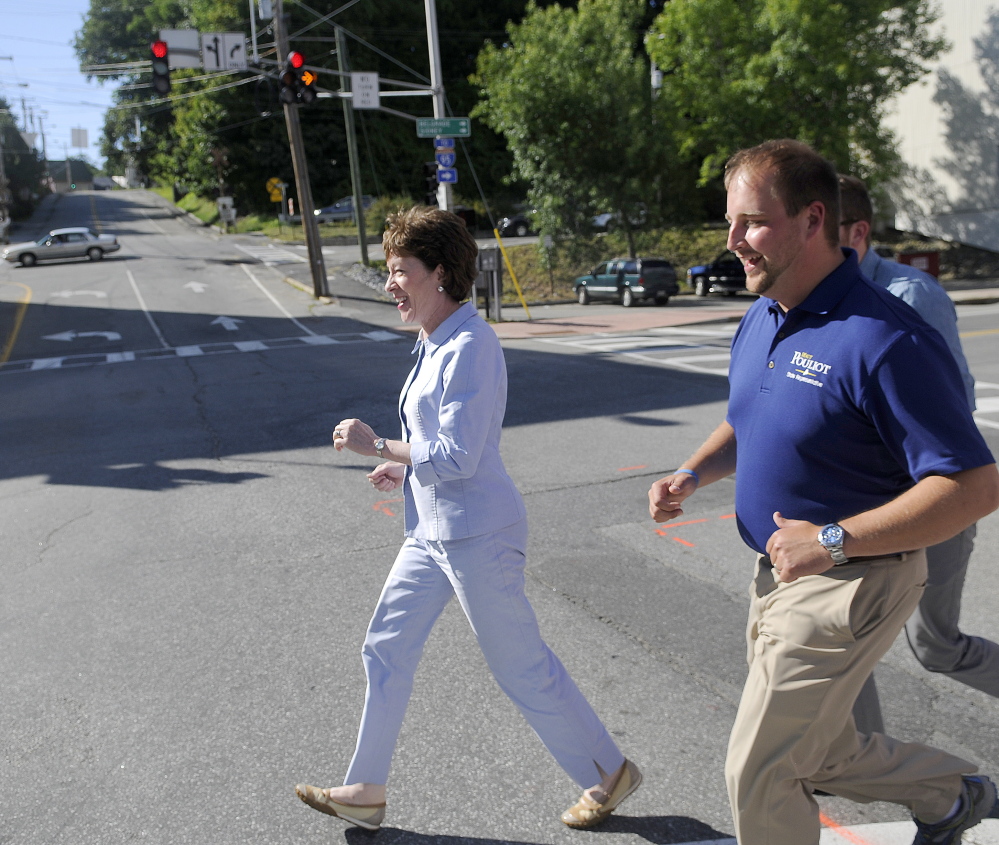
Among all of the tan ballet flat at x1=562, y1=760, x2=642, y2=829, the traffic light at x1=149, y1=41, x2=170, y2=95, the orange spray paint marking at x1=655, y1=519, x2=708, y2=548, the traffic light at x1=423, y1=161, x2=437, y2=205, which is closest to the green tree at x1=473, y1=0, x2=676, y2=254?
the traffic light at x1=423, y1=161, x2=437, y2=205

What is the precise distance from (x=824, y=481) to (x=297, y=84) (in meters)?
20.2

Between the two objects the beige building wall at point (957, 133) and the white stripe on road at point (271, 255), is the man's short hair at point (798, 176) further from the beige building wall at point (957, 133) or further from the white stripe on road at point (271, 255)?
the white stripe on road at point (271, 255)

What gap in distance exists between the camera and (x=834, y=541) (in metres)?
2.12

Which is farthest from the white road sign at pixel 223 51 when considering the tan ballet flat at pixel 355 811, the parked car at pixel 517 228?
the parked car at pixel 517 228

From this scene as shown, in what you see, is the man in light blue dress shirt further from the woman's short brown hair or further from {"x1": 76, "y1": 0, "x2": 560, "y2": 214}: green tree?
{"x1": 76, "y1": 0, "x2": 560, "y2": 214}: green tree

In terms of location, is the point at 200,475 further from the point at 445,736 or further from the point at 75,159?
the point at 75,159

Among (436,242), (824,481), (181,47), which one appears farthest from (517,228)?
(824,481)

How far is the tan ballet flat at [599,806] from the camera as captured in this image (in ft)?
9.75

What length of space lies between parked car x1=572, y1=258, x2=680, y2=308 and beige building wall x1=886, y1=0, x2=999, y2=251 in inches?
475

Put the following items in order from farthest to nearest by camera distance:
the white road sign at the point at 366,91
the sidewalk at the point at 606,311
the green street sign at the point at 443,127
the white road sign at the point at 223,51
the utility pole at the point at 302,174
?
the utility pole at the point at 302,174 → the white road sign at the point at 366,91 → the green street sign at the point at 443,127 → the sidewalk at the point at 606,311 → the white road sign at the point at 223,51

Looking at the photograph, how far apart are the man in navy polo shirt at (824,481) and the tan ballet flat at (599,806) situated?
2.48 ft

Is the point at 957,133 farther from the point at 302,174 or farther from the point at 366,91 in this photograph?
the point at 302,174

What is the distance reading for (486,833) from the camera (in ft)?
9.73

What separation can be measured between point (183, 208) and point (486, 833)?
75449 mm
